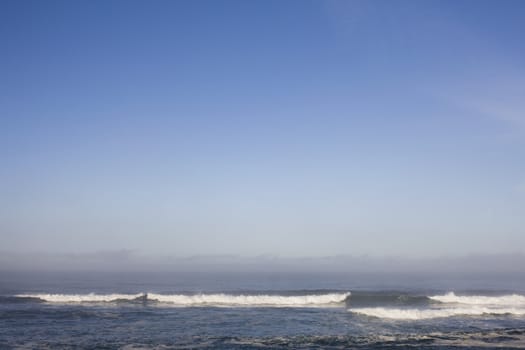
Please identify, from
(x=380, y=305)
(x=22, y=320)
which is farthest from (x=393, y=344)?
(x=22, y=320)

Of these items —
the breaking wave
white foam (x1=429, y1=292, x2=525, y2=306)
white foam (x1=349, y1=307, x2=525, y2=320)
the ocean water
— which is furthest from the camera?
white foam (x1=429, y1=292, x2=525, y2=306)

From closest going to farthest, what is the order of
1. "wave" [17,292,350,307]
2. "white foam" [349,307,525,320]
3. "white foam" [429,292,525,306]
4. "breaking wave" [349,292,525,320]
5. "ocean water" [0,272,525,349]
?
"ocean water" [0,272,525,349] < "white foam" [349,307,525,320] < "breaking wave" [349,292,525,320] < "wave" [17,292,350,307] < "white foam" [429,292,525,306]

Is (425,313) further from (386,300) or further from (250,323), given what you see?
(250,323)

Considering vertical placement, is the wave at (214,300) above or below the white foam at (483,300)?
above

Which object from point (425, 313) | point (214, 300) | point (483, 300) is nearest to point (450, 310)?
point (425, 313)

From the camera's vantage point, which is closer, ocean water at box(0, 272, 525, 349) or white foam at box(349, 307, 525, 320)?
ocean water at box(0, 272, 525, 349)

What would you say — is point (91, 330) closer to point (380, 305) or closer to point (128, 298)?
point (128, 298)

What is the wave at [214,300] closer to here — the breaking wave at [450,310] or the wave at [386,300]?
the wave at [386,300]

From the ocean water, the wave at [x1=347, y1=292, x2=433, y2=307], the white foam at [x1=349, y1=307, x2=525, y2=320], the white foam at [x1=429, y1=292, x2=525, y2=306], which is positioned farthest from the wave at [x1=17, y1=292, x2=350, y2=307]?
the white foam at [x1=429, y1=292, x2=525, y2=306]

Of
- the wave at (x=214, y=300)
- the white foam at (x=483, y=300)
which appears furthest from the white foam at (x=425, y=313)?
the wave at (x=214, y=300)

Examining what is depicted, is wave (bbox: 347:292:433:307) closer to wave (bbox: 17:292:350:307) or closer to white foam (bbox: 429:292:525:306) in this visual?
wave (bbox: 17:292:350:307)

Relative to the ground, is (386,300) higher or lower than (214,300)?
lower

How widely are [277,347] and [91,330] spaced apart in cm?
1217

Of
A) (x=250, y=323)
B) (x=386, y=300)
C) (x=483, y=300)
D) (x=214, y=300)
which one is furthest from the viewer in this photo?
(x=386, y=300)
